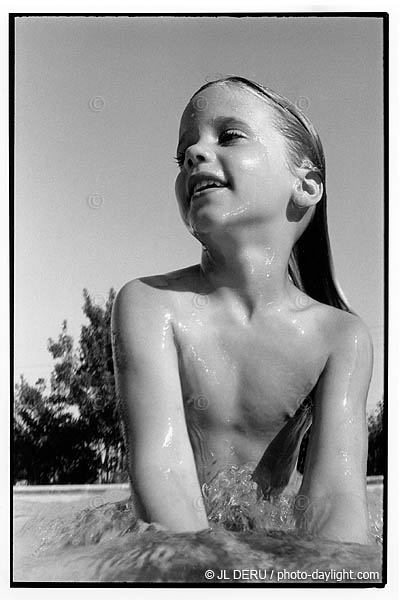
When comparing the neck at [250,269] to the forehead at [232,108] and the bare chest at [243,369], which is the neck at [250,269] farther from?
the forehead at [232,108]

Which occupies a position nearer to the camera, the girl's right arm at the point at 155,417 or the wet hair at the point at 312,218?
the girl's right arm at the point at 155,417

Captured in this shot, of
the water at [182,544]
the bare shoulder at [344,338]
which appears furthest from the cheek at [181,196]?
the water at [182,544]

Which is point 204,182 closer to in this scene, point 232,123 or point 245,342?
point 232,123

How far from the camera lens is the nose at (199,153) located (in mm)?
1438

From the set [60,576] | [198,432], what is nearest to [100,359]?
[198,432]

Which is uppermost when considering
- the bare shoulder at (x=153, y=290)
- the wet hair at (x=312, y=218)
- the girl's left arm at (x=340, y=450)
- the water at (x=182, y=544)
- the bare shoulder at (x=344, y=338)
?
the wet hair at (x=312, y=218)

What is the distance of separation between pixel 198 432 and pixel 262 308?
0.20 metres

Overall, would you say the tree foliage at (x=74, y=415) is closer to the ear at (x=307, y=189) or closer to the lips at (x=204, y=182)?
the lips at (x=204, y=182)

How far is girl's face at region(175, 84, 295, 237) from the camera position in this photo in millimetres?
1433

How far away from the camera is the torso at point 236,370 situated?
1447 mm

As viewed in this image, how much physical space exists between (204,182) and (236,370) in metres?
0.28

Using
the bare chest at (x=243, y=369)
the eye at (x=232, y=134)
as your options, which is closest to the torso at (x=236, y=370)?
the bare chest at (x=243, y=369)

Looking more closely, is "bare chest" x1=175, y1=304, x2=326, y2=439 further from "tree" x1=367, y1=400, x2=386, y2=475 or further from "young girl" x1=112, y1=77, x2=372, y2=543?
"tree" x1=367, y1=400, x2=386, y2=475

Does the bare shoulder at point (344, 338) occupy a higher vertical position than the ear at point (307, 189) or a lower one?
lower
